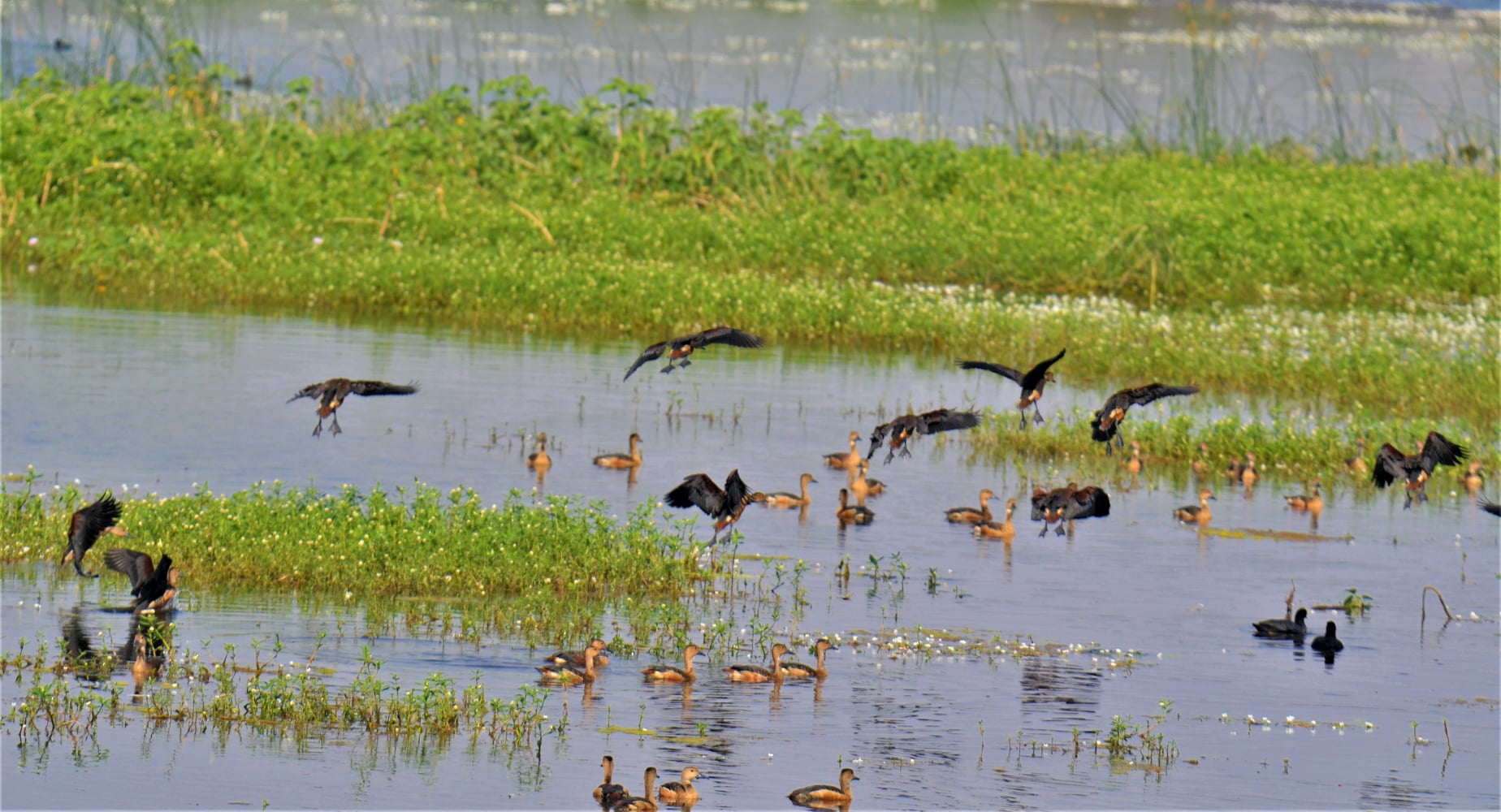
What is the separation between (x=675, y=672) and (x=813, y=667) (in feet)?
2.80

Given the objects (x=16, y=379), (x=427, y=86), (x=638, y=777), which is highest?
(x=427, y=86)

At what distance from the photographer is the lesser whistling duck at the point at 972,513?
16.7 meters

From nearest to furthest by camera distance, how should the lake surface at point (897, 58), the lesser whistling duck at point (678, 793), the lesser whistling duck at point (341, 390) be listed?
the lesser whistling duck at point (678, 793) < the lesser whistling duck at point (341, 390) < the lake surface at point (897, 58)

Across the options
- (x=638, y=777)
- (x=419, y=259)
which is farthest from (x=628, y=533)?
(x=419, y=259)

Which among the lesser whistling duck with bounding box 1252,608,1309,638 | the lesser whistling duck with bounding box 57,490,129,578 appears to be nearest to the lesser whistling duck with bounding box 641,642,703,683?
the lesser whistling duck with bounding box 57,490,129,578

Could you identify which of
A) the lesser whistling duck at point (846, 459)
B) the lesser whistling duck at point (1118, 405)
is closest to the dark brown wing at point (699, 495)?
the lesser whistling duck at point (1118, 405)

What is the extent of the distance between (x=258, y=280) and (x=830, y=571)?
12780mm

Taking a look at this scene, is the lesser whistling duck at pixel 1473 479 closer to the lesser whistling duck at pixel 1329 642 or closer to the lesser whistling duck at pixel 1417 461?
the lesser whistling duck at pixel 1417 461

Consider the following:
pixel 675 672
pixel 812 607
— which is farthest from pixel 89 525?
pixel 812 607

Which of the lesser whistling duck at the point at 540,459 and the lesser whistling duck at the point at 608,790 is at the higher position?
the lesser whistling duck at the point at 540,459

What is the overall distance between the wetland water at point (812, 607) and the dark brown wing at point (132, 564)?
283 millimetres

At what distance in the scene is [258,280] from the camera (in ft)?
85.0

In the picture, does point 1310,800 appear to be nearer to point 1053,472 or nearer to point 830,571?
point 830,571

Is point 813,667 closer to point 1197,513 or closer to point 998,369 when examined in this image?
point 998,369
